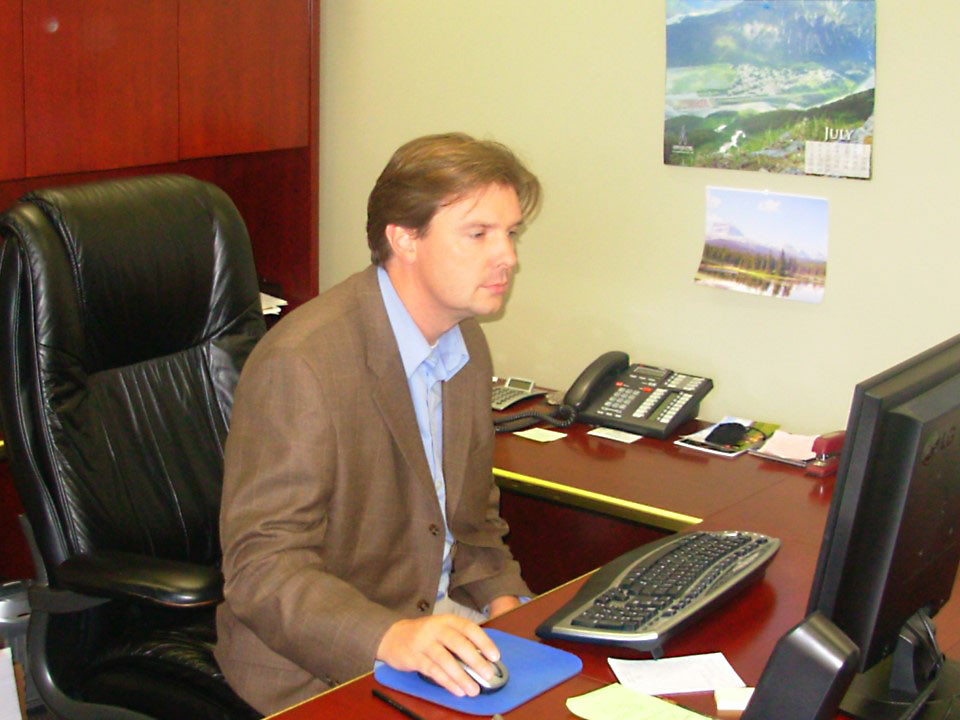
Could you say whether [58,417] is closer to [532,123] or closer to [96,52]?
[96,52]

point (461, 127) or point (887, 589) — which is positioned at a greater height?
point (461, 127)

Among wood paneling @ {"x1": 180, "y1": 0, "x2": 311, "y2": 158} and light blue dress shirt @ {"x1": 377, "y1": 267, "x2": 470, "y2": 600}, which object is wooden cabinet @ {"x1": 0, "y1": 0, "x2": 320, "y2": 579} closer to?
wood paneling @ {"x1": 180, "y1": 0, "x2": 311, "y2": 158}

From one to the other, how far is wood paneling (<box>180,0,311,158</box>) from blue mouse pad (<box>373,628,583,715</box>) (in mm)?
1687

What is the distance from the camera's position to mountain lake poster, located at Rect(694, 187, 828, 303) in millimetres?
2443

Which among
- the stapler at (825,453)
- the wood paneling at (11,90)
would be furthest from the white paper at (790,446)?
the wood paneling at (11,90)

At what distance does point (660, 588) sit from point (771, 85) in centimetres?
124

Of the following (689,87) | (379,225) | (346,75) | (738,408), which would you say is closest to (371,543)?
(379,225)

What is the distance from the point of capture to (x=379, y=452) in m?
1.76

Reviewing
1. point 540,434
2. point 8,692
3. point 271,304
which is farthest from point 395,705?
point 271,304

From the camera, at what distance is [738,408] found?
8.59 ft

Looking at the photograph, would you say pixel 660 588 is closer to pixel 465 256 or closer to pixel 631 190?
pixel 465 256

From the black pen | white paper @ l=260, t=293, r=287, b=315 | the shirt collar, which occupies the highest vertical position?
the shirt collar

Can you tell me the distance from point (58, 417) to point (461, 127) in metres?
1.42

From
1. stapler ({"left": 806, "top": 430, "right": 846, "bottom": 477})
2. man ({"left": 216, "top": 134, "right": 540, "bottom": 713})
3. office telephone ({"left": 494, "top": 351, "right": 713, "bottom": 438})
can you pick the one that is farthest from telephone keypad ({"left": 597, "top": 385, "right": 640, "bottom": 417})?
man ({"left": 216, "top": 134, "right": 540, "bottom": 713})
